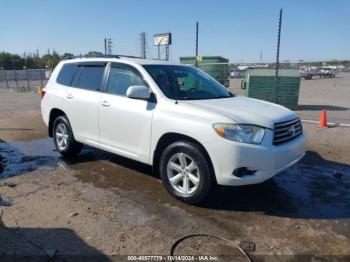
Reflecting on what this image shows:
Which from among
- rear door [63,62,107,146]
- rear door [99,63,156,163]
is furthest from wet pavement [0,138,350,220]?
rear door [63,62,107,146]

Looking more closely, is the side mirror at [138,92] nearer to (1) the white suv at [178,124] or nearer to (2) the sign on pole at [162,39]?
(1) the white suv at [178,124]

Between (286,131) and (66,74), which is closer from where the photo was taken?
(286,131)

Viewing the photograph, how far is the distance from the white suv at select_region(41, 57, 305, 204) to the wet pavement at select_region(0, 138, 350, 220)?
396 mm

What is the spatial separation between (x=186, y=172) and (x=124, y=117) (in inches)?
52.1

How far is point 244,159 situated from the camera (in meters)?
4.04

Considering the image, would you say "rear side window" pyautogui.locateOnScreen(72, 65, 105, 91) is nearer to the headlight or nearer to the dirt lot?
the dirt lot

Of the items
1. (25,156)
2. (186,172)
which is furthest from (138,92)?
(25,156)

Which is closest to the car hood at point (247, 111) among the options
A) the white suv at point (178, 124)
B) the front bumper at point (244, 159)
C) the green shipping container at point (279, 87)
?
the white suv at point (178, 124)

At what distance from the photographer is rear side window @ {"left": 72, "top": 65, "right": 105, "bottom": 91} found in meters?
5.80

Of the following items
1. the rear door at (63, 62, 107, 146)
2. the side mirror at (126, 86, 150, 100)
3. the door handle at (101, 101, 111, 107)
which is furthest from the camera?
the rear door at (63, 62, 107, 146)

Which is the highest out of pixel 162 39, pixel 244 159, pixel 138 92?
pixel 162 39

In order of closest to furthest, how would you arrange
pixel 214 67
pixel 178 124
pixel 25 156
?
pixel 178 124 → pixel 25 156 → pixel 214 67

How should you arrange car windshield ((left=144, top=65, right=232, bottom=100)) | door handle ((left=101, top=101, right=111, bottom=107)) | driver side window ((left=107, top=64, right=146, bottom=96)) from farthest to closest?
1. door handle ((left=101, top=101, right=111, bottom=107))
2. driver side window ((left=107, top=64, right=146, bottom=96))
3. car windshield ((left=144, top=65, right=232, bottom=100))

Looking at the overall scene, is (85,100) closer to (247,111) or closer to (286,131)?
(247,111)
